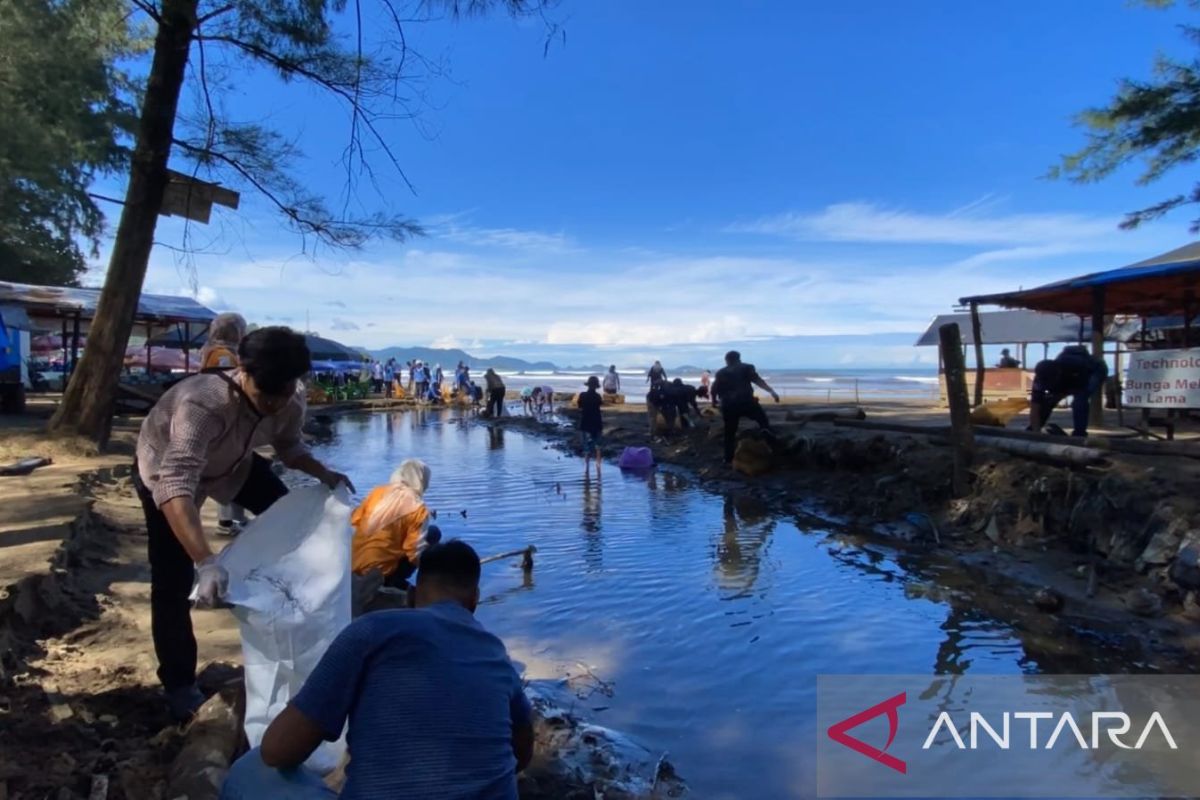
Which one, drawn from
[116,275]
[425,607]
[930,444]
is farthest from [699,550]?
[116,275]

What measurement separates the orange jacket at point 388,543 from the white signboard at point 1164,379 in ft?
25.4

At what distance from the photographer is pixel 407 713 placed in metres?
1.66

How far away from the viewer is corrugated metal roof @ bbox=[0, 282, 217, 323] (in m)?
14.3

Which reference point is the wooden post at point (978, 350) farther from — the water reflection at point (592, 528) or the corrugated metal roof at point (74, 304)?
the corrugated metal roof at point (74, 304)

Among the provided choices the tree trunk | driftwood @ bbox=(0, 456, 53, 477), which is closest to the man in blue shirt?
driftwood @ bbox=(0, 456, 53, 477)

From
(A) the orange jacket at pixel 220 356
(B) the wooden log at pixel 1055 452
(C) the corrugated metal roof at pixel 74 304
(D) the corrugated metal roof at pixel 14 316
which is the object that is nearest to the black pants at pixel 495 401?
(C) the corrugated metal roof at pixel 74 304

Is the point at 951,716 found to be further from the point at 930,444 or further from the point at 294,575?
the point at 930,444

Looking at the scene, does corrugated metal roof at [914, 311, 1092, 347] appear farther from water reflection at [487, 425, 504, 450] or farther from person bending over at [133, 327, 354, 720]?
person bending over at [133, 327, 354, 720]

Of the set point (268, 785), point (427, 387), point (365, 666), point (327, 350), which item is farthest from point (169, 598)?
point (327, 350)

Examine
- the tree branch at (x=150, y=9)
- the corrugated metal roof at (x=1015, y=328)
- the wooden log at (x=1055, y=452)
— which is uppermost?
the tree branch at (x=150, y=9)

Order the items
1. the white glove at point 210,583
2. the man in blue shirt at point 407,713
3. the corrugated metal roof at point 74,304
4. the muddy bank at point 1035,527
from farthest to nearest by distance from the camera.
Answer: the corrugated metal roof at point 74,304 → the muddy bank at point 1035,527 → the white glove at point 210,583 → the man in blue shirt at point 407,713

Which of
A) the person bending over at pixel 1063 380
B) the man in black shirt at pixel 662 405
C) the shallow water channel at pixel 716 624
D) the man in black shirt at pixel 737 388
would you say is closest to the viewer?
the shallow water channel at pixel 716 624

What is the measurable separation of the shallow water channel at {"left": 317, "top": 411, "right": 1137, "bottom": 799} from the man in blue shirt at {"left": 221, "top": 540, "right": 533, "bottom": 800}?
2.27 meters

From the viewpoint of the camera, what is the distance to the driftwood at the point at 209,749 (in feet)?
8.30
